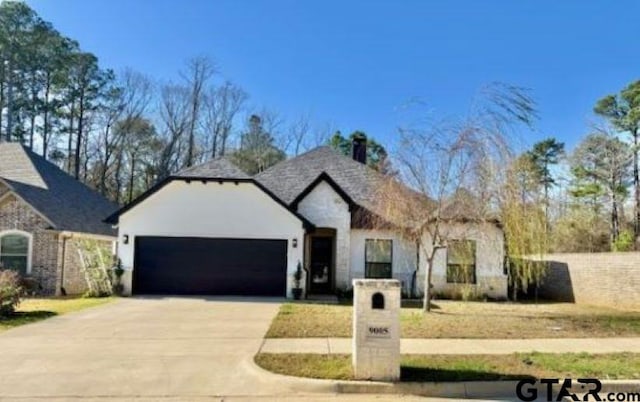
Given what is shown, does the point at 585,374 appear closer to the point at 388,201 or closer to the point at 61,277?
the point at 388,201

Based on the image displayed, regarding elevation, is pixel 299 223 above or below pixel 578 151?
below

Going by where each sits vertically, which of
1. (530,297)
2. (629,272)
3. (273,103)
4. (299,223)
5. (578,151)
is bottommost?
(530,297)

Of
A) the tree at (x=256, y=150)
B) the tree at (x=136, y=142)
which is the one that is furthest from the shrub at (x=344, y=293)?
the tree at (x=136, y=142)

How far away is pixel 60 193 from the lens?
22.8m

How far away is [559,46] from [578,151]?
47.7 feet

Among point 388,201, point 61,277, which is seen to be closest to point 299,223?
point 388,201

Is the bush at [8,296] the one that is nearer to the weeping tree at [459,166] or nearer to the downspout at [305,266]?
the downspout at [305,266]

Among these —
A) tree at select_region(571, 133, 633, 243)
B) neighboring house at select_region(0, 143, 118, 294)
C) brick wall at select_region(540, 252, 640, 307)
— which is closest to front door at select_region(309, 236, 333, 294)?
brick wall at select_region(540, 252, 640, 307)

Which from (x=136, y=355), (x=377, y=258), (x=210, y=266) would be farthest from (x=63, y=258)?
(x=136, y=355)

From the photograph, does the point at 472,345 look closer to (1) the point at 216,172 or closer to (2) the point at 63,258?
(1) the point at 216,172

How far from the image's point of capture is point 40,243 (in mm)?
18859

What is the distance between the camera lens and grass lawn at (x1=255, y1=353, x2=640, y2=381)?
257 inches

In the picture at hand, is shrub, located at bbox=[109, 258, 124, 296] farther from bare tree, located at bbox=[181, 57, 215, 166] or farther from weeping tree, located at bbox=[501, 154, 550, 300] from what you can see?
bare tree, located at bbox=[181, 57, 215, 166]

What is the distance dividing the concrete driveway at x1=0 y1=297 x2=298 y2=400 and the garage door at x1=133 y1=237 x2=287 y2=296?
476cm
